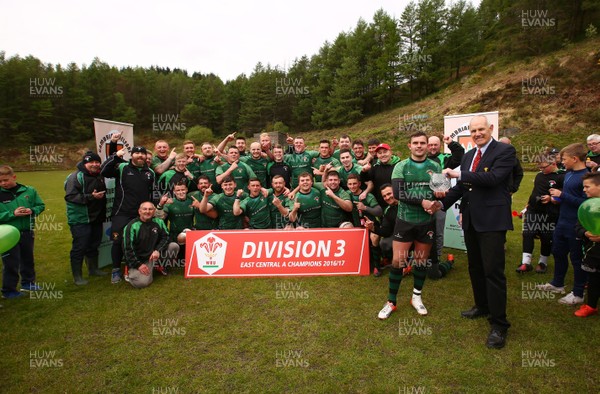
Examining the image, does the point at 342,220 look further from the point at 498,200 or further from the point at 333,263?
the point at 498,200

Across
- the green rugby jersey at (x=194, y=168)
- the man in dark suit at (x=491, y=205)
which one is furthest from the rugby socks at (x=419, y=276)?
the green rugby jersey at (x=194, y=168)

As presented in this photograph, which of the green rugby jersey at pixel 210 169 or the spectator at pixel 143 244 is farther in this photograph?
the green rugby jersey at pixel 210 169

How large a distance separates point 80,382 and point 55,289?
137 inches

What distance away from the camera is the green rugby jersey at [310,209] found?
22.5ft

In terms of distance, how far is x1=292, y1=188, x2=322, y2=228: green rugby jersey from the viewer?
6848mm

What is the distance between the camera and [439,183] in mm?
4219

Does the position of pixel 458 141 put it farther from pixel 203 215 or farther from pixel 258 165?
pixel 203 215

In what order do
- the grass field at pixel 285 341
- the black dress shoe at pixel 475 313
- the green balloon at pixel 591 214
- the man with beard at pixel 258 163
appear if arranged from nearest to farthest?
1. the grass field at pixel 285 341
2. the green balloon at pixel 591 214
3. the black dress shoe at pixel 475 313
4. the man with beard at pixel 258 163

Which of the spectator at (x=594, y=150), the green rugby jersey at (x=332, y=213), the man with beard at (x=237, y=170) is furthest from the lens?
the man with beard at (x=237, y=170)

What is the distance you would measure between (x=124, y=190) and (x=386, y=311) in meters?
5.79

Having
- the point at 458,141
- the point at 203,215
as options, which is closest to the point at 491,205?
the point at 458,141

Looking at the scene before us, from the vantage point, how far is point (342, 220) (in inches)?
271

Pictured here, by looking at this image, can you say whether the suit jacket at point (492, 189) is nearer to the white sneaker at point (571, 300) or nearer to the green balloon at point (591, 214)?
the green balloon at point (591, 214)

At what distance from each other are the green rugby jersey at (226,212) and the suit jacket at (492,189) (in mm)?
4871
